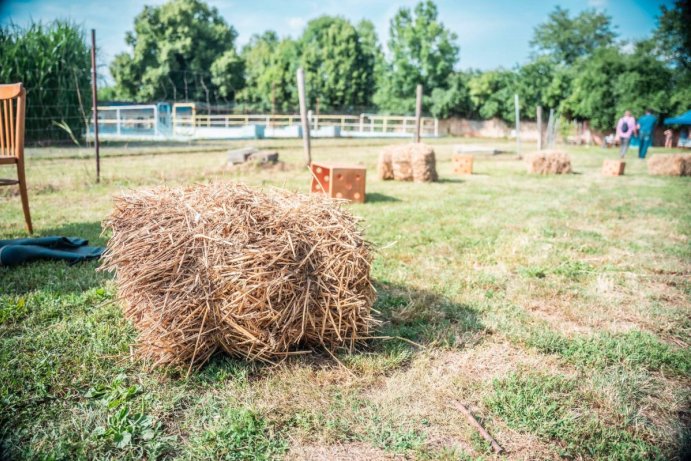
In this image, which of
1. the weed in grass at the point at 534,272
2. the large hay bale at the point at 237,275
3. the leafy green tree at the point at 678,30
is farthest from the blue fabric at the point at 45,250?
the leafy green tree at the point at 678,30

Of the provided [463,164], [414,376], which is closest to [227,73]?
[463,164]

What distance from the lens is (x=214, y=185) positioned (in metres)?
2.70

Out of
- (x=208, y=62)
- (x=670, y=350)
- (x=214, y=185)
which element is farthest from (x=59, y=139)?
(x=208, y=62)

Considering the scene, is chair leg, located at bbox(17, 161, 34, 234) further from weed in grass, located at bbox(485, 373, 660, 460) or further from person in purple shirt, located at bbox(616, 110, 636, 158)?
person in purple shirt, located at bbox(616, 110, 636, 158)

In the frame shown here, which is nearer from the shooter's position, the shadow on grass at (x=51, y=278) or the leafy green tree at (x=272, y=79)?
the shadow on grass at (x=51, y=278)

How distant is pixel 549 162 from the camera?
1276cm

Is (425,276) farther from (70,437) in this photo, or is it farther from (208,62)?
(208,62)

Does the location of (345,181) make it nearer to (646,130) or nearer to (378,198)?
(378,198)

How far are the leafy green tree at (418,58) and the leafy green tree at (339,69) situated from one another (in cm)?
472

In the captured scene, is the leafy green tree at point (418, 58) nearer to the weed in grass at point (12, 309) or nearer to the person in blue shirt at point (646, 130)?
the person in blue shirt at point (646, 130)

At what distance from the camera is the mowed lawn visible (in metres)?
1.81

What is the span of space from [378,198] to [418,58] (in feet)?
152

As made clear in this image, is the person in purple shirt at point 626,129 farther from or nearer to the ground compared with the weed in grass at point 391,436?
farther from the ground

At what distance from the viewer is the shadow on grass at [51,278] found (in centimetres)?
312
